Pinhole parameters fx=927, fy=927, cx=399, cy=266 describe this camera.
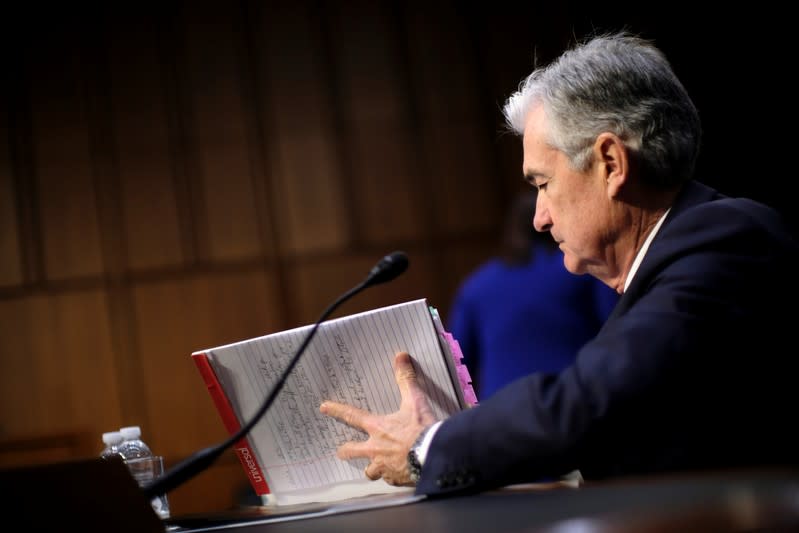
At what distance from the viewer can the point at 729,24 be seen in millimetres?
4895

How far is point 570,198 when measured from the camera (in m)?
1.74

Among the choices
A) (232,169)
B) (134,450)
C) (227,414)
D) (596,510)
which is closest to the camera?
(596,510)

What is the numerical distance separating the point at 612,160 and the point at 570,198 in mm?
114

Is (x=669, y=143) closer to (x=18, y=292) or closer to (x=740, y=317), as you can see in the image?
(x=740, y=317)

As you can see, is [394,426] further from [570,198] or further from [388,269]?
[570,198]

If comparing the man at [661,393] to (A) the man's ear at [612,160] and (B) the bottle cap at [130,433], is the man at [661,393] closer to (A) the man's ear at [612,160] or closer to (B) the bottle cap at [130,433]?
(A) the man's ear at [612,160]

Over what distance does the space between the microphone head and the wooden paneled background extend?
3584mm

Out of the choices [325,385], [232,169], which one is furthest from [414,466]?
[232,169]

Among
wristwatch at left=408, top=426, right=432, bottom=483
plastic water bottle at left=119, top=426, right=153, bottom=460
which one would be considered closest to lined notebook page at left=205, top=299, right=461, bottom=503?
wristwatch at left=408, top=426, right=432, bottom=483

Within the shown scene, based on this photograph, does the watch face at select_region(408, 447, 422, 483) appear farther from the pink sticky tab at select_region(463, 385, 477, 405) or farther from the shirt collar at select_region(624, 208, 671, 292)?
the shirt collar at select_region(624, 208, 671, 292)

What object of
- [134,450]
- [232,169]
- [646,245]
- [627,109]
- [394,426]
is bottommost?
[134,450]

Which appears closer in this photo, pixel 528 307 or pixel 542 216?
pixel 542 216

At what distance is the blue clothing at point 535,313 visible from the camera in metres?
2.93

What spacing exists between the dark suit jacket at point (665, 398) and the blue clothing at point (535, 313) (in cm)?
155
